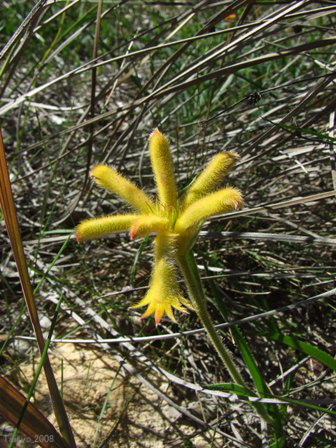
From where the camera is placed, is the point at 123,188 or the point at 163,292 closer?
the point at 163,292

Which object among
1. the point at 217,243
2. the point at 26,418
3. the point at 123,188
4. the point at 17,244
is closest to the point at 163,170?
the point at 123,188

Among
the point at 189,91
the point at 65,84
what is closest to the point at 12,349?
the point at 189,91

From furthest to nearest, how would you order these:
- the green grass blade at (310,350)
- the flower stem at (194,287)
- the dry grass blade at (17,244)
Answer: the green grass blade at (310,350) → the dry grass blade at (17,244) → the flower stem at (194,287)

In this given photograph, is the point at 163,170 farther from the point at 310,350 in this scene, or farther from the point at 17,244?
the point at 310,350

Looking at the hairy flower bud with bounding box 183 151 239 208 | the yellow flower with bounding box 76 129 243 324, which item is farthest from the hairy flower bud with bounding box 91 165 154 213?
the hairy flower bud with bounding box 183 151 239 208

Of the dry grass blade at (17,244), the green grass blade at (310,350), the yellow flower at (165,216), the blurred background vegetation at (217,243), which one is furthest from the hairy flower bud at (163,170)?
the green grass blade at (310,350)

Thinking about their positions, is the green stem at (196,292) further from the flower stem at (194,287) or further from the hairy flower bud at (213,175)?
the hairy flower bud at (213,175)

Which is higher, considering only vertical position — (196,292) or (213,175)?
(213,175)
